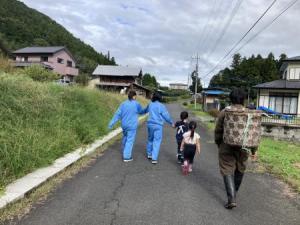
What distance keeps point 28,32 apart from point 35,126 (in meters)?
66.5

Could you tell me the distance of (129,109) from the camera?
868cm

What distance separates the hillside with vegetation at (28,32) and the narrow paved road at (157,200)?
54.6m

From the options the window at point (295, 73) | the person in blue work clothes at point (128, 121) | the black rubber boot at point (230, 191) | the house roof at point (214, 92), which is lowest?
the black rubber boot at point (230, 191)

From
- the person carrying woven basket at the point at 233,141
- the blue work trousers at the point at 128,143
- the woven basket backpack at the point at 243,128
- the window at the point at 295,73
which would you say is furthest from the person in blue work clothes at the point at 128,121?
the window at the point at 295,73

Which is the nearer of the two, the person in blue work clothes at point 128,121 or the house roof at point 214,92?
the person in blue work clothes at point 128,121

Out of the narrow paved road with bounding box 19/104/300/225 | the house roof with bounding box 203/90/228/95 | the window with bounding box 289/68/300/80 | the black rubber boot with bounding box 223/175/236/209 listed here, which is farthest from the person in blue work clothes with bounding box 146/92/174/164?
the house roof with bounding box 203/90/228/95

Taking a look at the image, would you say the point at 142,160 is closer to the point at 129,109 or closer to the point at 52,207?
the point at 129,109

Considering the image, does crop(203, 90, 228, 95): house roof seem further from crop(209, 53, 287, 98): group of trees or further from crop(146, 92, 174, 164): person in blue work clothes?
crop(146, 92, 174, 164): person in blue work clothes

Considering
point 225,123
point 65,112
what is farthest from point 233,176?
point 65,112

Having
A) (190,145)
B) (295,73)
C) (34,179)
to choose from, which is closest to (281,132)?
(295,73)

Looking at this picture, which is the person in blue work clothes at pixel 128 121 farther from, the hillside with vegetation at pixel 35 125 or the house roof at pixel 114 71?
the house roof at pixel 114 71

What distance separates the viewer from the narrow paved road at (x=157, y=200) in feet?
14.8

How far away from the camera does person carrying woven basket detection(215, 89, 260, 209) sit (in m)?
4.99

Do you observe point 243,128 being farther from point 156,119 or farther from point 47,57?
point 47,57
